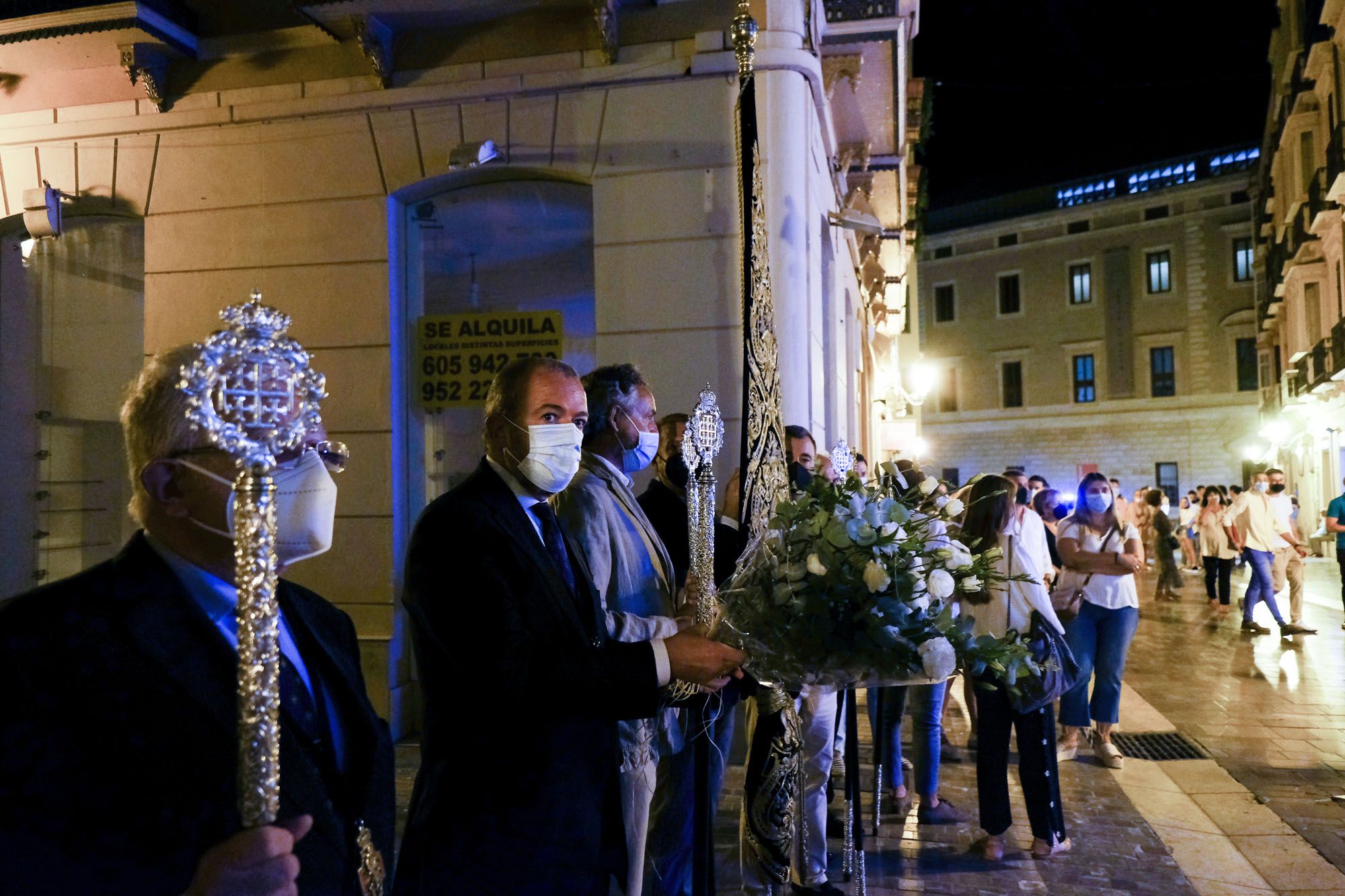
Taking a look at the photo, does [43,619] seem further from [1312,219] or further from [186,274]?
[1312,219]

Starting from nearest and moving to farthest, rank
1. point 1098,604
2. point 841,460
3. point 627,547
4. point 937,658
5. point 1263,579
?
point 937,658
point 627,547
point 841,460
point 1098,604
point 1263,579

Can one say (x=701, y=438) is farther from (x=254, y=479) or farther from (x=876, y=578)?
(x=254, y=479)

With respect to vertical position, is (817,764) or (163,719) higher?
(163,719)

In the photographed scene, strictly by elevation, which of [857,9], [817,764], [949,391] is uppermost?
[949,391]

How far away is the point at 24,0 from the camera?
7.97 m

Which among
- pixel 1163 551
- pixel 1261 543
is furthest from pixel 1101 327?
pixel 1261 543

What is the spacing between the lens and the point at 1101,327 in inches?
1799

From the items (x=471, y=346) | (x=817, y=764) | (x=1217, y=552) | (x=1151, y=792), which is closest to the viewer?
(x=817, y=764)

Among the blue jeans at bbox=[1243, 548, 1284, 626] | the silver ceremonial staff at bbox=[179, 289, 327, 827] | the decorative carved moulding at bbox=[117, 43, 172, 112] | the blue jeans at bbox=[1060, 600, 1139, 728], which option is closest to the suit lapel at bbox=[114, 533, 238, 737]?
the silver ceremonial staff at bbox=[179, 289, 327, 827]

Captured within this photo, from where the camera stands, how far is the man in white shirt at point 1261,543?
1263cm

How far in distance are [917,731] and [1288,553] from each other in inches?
377

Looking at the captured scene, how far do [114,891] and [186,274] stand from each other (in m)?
7.43

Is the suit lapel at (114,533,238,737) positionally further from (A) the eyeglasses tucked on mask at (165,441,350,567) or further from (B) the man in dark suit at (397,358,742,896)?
(B) the man in dark suit at (397,358,742,896)

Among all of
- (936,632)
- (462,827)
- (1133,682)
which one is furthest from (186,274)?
(1133,682)
